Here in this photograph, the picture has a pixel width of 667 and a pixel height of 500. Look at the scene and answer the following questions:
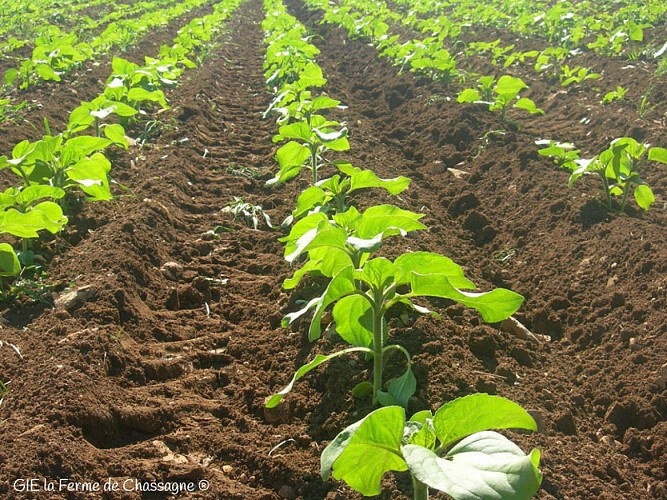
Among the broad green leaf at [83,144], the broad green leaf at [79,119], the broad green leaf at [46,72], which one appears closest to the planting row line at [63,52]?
the broad green leaf at [46,72]

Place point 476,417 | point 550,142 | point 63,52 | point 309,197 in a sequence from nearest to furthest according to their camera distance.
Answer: point 476,417, point 309,197, point 550,142, point 63,52

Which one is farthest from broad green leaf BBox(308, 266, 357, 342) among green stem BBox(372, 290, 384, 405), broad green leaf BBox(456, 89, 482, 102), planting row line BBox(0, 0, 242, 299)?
broad green leaf BBox(456, 89, 482, 102)

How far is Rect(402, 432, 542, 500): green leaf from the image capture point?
1415 mm

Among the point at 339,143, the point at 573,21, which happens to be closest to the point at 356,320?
the point at 339,143

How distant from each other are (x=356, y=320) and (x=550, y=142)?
3.30 meters

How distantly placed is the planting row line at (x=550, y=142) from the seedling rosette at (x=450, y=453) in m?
3.17

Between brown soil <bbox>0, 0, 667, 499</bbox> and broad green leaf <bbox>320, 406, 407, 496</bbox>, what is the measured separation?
0.47 metres

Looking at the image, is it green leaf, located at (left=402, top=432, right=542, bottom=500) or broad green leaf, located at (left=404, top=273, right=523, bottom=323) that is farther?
broad green leaf, located at (left=404, top=273, right=523, bottom=323)

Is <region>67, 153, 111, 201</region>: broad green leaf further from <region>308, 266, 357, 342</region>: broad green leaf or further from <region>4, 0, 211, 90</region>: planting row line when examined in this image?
<region>4, 0, 211, 90</region>: planting row line

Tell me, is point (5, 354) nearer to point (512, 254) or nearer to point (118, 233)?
point (118, 233)

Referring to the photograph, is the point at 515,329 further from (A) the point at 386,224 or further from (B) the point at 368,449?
(B) the point at 368,449

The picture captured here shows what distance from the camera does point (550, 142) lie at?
5.14 m

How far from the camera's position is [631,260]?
12.9 feet

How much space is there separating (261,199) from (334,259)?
117 inches
